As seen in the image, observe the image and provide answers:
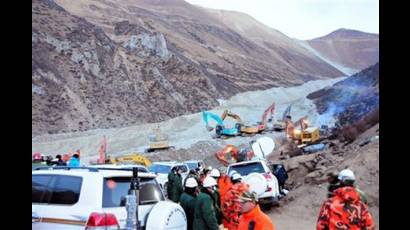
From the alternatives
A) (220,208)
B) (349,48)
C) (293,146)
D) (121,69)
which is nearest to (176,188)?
(220,208)

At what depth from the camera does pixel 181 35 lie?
291 ft

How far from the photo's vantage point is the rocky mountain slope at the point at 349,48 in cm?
12900

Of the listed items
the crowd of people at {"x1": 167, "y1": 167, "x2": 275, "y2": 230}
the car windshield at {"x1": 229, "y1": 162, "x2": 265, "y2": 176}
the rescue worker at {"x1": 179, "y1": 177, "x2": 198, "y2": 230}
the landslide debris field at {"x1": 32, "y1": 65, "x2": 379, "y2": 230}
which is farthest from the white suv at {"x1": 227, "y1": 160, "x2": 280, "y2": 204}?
the rescue worker at {"x1": 179, "y1": 177, "x2": 198, "y2": 230}

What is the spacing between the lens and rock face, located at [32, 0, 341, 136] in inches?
2083

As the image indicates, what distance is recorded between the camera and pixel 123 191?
6.73 metres

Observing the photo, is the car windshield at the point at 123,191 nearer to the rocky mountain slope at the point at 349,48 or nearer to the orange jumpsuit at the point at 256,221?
the orange jumpsuit at the point at 256,221

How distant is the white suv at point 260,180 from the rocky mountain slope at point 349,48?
113779 millimetres

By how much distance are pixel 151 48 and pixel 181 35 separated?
22.4 m

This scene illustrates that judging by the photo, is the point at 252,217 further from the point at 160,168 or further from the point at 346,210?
the point at 160,168

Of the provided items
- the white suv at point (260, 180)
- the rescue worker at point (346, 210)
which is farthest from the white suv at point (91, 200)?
the white suv at point (260, 180)

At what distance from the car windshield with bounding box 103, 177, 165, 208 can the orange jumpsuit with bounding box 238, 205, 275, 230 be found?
1826 millimetres

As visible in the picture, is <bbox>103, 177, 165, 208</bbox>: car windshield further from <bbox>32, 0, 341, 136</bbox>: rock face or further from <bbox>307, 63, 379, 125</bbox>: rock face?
<bbox>32, 0, 341, 136</bbox>: rock face
